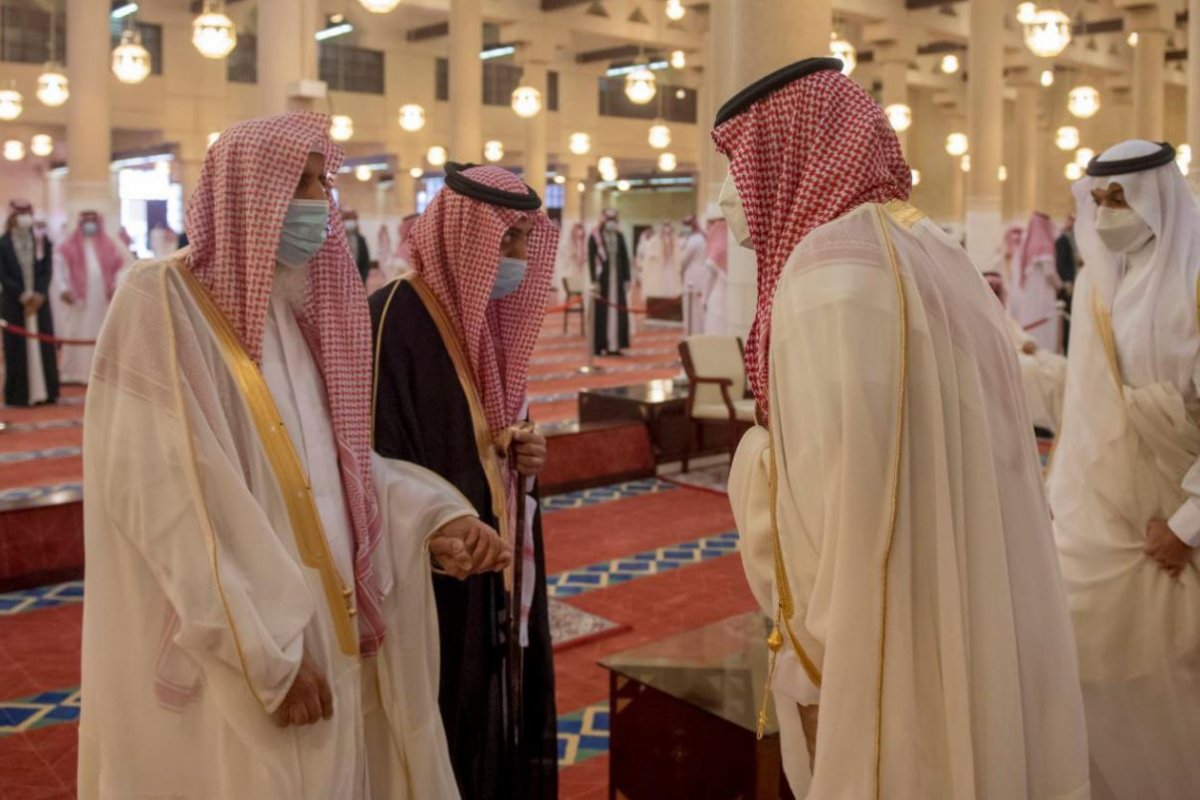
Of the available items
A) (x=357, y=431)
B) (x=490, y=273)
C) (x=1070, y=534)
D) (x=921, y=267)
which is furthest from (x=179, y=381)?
(x=1070, y=534)

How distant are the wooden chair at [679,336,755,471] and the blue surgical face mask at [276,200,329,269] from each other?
5578mm

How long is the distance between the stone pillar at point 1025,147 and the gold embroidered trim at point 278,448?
605 inches

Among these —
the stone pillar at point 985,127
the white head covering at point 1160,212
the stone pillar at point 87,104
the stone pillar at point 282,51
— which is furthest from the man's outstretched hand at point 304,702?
the stone pillar at point 985,127

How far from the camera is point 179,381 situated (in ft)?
5.66

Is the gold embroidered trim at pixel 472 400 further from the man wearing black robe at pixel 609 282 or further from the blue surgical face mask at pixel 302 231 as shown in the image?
the man wearing black robe at pixel 609 282

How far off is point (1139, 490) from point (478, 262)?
5.13ft

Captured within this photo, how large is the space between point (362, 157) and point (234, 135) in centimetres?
2119

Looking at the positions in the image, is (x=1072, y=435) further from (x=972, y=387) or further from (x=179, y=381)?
(x=179, y=381)

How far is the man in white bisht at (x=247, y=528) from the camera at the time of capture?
67.1 inches

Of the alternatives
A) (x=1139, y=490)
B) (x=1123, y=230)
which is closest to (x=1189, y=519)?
(x=1139, y=490)

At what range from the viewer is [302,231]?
1.94 meters

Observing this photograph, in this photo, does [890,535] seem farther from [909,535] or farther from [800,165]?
[800,165]

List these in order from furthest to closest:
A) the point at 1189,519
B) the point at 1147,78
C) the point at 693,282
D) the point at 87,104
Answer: the point at 1147,78, the point at 693,282, the point at 87,104, the point at 1189,519

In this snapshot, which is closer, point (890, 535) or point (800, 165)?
point (890, 535)
